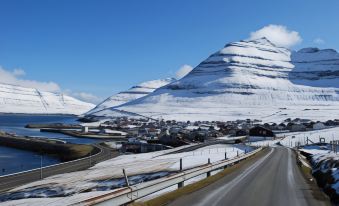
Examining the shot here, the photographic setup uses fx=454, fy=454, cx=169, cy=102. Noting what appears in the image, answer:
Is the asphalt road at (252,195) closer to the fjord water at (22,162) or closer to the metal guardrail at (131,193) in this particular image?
the metal guardrail at (131,193)

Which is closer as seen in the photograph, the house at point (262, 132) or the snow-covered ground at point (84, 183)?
the snow-covered ground at point (84, 183)

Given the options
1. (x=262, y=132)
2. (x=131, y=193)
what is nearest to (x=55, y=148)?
(x=262, y=132)

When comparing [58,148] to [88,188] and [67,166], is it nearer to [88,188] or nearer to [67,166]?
[67,166]

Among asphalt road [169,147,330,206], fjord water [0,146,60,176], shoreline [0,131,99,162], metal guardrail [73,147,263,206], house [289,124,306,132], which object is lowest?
fjord water [0,146,60,176]

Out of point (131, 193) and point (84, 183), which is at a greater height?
point (131, 193)

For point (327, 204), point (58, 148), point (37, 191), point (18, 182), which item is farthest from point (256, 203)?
point (58, 148)

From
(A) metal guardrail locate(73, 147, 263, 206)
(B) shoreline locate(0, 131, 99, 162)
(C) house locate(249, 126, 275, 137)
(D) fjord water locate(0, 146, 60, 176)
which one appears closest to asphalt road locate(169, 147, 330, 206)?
(A) metal guardrail locate(73, 147, 263, 206)

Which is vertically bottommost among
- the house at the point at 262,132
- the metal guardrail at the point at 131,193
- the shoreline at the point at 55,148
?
the shoreline at the point at 55,148

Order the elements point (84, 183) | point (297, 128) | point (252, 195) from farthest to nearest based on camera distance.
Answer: point (297, 128) → point (84, 183) → point (252, 195)

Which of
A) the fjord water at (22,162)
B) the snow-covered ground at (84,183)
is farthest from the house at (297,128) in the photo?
the snow-covered ground at (84,183)

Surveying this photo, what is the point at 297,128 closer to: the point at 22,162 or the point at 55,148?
the point at 55,148

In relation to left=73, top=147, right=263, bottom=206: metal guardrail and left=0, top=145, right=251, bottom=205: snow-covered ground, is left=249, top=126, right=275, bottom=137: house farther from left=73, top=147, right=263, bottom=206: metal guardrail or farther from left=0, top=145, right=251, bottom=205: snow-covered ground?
left=73, top=147, right=263, bottom=206: metal guardrail

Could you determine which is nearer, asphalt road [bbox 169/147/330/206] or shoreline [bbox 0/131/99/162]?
asphalt road [bbox 169/147/330/206]
